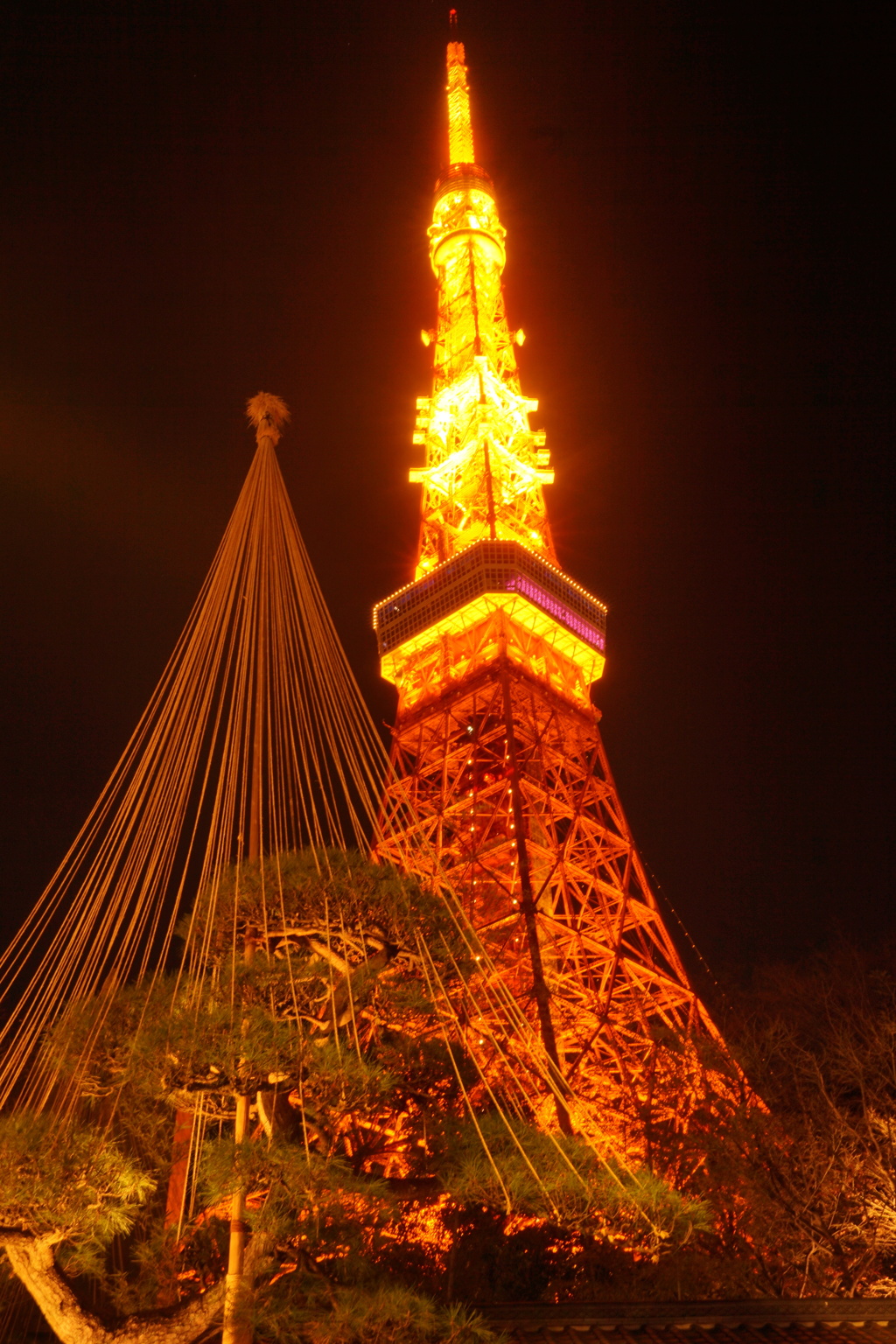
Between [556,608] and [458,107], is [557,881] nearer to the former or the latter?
[556,608]

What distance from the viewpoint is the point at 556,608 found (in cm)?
2238

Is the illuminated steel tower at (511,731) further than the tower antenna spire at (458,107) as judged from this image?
No

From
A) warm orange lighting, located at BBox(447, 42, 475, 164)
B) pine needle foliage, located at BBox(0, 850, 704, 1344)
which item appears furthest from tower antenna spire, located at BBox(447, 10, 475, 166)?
pine needle foliage, located at BBox(0, 850, 704, 1344)

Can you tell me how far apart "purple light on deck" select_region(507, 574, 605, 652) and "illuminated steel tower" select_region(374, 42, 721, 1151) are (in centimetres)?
4

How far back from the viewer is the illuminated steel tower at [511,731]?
51.3 feet

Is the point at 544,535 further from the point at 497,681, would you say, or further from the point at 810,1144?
the point at 810,1144

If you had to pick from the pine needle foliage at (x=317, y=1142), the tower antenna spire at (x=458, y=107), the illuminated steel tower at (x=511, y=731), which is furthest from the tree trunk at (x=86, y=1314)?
the tower antenna spire at (x=458, y=107)

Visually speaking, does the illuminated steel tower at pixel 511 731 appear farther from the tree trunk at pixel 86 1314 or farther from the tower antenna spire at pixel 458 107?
the tree trunk at pixel 86 1314

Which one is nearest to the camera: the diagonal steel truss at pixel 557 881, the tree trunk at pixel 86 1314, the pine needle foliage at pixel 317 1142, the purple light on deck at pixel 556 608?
the tree trunk at pixel 86 1314

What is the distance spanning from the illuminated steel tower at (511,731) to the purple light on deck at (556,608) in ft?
0.15

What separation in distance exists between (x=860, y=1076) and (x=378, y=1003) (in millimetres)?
6906

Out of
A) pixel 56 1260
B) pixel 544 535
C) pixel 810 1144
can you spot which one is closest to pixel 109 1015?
pixel 56 1260

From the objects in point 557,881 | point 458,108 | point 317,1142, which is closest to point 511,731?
point 557,881

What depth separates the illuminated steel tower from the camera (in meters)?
15.6
